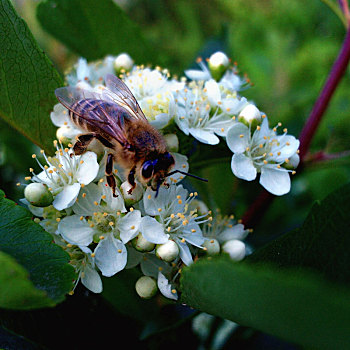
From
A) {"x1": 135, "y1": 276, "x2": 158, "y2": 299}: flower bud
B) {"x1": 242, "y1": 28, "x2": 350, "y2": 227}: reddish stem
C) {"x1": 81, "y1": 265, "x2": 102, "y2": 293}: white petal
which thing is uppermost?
{"x1": 81, "y1": 265, "x2": 102, "y2": 293}: white petal

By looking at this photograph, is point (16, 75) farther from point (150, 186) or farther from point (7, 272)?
point (7, 272)

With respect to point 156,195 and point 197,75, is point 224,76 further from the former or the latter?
point 156,195

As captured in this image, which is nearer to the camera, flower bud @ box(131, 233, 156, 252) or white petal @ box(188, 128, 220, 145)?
flower bud @ box(131, 233, 156, 252)

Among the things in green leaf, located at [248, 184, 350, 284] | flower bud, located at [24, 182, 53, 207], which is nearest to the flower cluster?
flower bud, located at [24, 182, 53, 207]

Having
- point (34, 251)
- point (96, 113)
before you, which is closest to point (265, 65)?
point (96, 113)

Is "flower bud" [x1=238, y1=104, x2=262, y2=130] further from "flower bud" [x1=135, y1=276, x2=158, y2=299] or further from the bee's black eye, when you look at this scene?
"flower bud" [x1=135, y1=276, x2=158, y2=299]

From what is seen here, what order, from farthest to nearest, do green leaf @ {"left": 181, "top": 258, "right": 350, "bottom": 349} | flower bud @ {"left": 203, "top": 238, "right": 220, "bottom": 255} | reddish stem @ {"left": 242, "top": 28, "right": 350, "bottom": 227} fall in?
reddish stem @ {"left": 242, "top": 28, "right": 350, "bottom": 227} < flower bud @ {"left": 203, "top": 238, "right": 220, "bottom": 255} < green leaf @ {"left": 181, "top": 258, "right": 350, "bottom": 349}
